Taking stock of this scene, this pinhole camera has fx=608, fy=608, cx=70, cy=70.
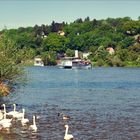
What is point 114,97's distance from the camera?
8988 cm

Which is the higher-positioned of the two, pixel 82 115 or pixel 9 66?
pixel 9 66

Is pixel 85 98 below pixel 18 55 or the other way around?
below

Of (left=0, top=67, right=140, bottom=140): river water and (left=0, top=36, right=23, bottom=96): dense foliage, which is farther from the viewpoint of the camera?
(left=0, top=36, right=23, bottom=96): dense foliage

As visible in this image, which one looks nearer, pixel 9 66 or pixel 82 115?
pixel 9 66

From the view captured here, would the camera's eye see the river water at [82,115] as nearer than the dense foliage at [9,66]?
Yes

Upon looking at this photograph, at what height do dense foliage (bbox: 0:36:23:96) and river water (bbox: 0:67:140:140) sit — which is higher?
dense foliage (bbox: 0:36:23:96)

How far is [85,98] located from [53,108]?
55.5 feet

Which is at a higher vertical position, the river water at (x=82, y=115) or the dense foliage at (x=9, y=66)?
the dense foliage at (x=9, y=66)

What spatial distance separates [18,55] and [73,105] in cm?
1226

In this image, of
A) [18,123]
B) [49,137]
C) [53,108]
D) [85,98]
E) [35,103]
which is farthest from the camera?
[85,98]

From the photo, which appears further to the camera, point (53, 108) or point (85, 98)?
point (85, 98)

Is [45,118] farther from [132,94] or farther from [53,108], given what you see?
[132,94]

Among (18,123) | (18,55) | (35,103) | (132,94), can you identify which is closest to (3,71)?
(18,55)

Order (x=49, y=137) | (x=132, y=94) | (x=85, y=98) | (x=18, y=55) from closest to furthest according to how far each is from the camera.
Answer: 1. (x=49, y=137)
2. (x=18, y=55)
3. (x=85, y=98)
4. (x=132, y=94)
